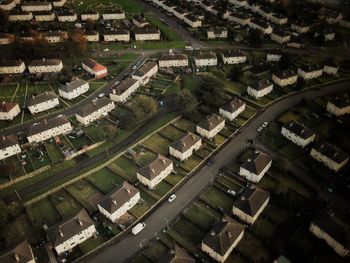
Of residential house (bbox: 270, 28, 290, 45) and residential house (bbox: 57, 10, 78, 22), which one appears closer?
residential house (bbox: 270, 28, 290, 45)

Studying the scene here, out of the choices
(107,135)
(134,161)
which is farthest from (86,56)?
(134,161)

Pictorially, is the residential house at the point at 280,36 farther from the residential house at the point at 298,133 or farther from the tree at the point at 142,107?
the tree at the point at 142,107

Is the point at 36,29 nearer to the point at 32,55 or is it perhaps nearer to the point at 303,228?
the point at 32,55

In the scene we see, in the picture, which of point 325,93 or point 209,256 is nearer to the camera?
point 209,256

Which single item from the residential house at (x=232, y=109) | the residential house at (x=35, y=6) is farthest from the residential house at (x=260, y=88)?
the residential house at (x=35, y=6)

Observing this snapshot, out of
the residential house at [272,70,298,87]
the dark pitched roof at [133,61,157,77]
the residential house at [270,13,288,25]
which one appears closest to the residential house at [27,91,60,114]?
the dark pitched roof at [133,61,157,77]

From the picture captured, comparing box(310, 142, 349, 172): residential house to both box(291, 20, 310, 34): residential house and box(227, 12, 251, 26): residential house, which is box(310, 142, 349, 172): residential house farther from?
box(227, 12, 251, 26): residential house
